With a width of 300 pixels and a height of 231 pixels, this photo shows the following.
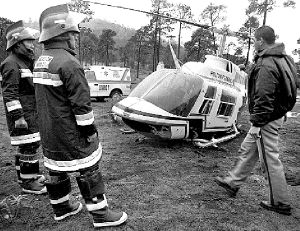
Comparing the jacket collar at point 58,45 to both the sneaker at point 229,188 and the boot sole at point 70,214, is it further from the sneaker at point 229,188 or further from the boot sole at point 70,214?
the sneaker at point 229,188

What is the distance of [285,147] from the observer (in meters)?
8.01

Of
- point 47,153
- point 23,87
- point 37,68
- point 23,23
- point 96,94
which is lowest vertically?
point 96,94

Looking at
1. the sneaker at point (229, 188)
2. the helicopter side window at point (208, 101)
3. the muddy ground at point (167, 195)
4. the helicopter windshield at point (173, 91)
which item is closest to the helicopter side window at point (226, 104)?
the helicopter side window at point (208, 101)

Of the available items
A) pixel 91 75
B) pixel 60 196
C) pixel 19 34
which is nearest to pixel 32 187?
pixel 60 196

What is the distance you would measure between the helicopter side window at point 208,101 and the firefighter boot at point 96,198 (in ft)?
13.2

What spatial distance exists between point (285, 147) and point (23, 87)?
21.7 feet

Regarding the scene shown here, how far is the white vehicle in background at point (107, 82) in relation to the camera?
17.9 meters

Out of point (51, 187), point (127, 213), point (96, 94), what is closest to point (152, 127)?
point (127, 213)

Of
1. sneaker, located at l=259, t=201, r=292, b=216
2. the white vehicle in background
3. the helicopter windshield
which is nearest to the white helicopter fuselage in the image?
the helicopter windshield

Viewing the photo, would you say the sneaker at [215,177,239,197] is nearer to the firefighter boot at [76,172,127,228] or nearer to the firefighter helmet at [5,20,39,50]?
the firefighter boot at [76,172,127,228]

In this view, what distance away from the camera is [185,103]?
658cm

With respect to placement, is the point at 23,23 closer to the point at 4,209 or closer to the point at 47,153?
the point at 47,153

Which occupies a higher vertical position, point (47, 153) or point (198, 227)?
point (47, 153)

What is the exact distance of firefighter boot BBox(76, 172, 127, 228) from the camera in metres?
3.18
